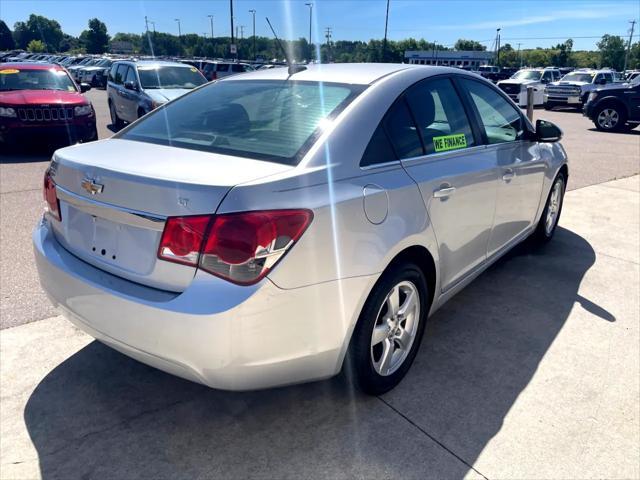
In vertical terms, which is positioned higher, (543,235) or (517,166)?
(517,166)

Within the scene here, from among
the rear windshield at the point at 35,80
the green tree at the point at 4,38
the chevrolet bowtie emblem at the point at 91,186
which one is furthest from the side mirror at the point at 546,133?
the green tree at the point at 4,38

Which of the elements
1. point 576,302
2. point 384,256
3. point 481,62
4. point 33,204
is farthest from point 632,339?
point 481,62

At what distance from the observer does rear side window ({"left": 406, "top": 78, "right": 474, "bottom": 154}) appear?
296 cm

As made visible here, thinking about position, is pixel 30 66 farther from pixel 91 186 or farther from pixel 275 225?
pixel 275 225

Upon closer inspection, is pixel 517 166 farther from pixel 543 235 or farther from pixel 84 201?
pixel 84 201

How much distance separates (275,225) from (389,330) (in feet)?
3.32

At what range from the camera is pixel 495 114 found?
12.6ft

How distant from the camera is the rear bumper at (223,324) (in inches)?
78.4

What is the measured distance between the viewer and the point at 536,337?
347 cm

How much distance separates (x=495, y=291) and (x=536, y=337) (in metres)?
0.75

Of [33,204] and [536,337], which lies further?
[33,204]

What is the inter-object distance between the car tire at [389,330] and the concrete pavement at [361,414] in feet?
0.48

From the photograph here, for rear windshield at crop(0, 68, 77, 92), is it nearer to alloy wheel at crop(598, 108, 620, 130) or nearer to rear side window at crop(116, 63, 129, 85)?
rear side window at crop(116, 63, 129, 85)

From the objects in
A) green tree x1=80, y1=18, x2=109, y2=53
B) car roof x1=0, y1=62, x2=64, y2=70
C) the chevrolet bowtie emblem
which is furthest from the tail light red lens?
green tree x1=80, y1=18, x2=109, y2=53
